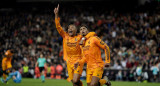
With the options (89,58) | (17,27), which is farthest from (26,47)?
(89,58)

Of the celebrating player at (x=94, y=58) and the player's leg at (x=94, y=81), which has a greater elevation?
the celebrating player at (x=94, y=58)

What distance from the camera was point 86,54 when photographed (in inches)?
425

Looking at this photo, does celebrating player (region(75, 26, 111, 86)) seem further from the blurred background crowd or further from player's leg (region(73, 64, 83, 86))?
the blurred background crowd

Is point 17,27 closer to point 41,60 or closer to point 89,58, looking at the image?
point 41,60

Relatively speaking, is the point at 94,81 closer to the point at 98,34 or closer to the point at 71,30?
the point at 71,30

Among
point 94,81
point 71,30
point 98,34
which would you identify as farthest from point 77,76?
point 98,34

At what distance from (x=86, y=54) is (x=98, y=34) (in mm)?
19852

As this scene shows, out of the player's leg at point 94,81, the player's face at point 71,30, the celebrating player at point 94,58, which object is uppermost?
the player's face at point 71,30

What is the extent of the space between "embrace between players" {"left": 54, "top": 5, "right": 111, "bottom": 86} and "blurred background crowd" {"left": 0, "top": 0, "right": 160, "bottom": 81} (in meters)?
14.0

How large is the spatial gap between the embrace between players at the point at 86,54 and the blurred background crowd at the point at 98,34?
1404 centimetres

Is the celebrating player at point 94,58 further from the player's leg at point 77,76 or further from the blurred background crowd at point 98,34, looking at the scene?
the blurred background crowd at point 98,34

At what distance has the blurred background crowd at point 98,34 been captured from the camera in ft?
87.4

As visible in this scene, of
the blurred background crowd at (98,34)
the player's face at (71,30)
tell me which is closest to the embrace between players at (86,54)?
the player's face at (71,30)

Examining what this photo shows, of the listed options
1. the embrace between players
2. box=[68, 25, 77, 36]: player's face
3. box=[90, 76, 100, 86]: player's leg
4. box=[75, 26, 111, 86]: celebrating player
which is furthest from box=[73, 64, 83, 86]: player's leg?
box=[68, 25, 77, 36]: player's face
